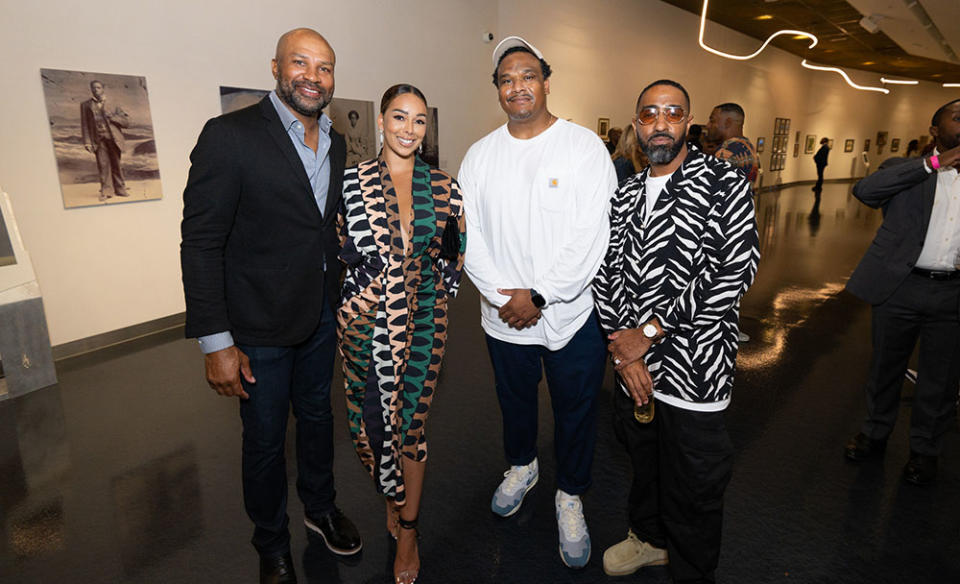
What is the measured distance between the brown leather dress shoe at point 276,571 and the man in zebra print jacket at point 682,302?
1.51 metres

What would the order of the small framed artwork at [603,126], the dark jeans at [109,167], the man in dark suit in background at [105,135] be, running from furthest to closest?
the small framed artwork at [603,126], the dark jeans at [109,167], the man in dark suit in background at [105,135]

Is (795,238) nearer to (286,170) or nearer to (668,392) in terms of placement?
(668,392)

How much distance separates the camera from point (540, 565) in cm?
230

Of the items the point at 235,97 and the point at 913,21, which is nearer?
the point at 235,97

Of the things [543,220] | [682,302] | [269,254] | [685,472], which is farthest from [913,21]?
[269,254]

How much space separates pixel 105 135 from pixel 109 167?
0.28 metres

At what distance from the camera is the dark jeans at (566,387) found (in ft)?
7.52

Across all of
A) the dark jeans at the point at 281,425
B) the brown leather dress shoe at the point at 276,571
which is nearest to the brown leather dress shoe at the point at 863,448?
the dark jeans at the point at 281,425

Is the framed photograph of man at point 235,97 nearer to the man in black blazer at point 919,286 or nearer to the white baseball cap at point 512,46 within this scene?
the white baseball cap at point 512,46

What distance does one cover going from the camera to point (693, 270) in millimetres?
1814

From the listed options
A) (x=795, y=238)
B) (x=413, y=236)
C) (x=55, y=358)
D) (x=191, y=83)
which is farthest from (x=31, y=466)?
(x=795, y=238)

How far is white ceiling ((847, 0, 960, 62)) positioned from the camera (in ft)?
36.0

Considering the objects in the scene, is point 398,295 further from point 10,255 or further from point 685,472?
point 10,255

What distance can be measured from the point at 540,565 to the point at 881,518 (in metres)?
1.70
